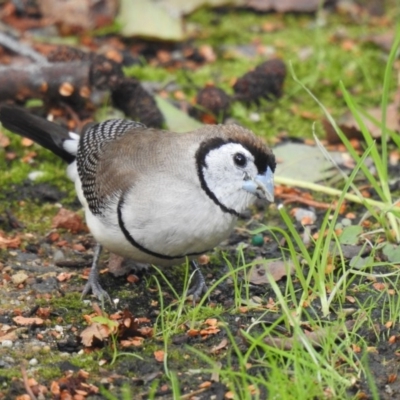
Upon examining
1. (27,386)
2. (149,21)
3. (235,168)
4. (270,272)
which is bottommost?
(149,21)

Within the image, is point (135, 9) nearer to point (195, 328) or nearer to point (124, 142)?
point (124, 142)

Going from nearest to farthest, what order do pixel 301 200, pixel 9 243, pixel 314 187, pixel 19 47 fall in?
1. pixel 9 243
2. pixel 314 187
3. pixel 301 200
4. pixel 19 47

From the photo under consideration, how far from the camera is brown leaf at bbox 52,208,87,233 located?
5625 mm

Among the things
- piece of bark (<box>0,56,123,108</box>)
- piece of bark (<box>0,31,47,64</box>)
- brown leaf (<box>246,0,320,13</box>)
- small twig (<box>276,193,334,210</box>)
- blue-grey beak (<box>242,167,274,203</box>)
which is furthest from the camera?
brown leaf (<box>246,0,320,13</box>)

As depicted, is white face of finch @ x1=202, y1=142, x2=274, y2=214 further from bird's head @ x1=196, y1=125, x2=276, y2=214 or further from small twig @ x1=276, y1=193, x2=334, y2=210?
small twig @ x1=276, y1=193, x2=334, y2=210

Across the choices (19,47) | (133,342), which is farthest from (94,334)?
(19,47)

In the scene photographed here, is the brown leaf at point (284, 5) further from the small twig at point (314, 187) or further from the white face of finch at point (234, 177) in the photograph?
the white face of finch at point (234, 177)

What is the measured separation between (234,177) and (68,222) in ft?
4.42

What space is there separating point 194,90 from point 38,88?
1302 mm

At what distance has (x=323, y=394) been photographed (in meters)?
3.82

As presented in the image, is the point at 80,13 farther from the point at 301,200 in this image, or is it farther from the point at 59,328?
the point at 59,328

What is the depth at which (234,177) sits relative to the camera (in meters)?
4.67

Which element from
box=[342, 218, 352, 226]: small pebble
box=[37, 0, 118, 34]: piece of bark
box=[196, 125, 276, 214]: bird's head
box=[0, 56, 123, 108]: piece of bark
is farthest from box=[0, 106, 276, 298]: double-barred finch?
box=[37, 0, 118, 34]: piece of bark

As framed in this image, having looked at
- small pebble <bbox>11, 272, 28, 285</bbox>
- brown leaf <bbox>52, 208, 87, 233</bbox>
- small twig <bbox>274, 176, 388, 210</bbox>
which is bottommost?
brown leaf <bbox>52, 208, 87, 233</bbox>
